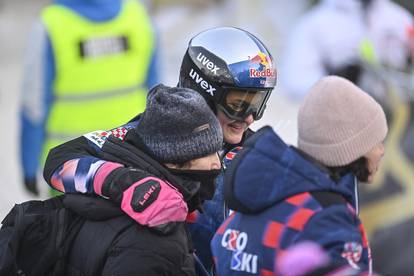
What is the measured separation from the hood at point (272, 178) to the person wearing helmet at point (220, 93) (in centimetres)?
59

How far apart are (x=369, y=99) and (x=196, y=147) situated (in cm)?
60

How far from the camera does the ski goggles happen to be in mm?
3617

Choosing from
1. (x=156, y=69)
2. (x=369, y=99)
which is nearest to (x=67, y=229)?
(x=369, y=99)

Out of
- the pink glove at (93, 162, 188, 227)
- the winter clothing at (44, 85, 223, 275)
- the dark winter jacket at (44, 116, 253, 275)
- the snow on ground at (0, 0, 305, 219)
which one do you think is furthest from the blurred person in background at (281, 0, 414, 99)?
the snow on ground at (0, 0, 305, 219)

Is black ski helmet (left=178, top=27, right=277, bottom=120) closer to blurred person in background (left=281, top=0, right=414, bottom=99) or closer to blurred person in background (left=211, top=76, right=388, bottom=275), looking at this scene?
blurred person in background (left=211, top=76, right=388, bottom=275)

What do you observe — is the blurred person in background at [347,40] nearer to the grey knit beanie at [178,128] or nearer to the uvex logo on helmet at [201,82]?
the uvex logo on helmet at [201,82]

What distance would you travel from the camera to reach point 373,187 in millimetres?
6766

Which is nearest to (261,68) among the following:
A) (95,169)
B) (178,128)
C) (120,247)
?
(178,128)

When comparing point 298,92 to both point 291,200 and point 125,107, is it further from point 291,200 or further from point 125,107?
point 291,200

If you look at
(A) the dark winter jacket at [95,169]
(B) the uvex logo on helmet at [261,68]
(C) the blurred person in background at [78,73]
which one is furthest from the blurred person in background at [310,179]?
(C) the blurred person in background at [78,73]

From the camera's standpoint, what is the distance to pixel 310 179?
108 inches

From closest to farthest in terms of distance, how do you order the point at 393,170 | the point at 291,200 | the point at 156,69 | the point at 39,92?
the point at 291,200, the point at 39,92, the point at 156,69, the point at 393,170

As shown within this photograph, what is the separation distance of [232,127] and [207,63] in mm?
247

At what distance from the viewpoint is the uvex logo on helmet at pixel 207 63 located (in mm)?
3625
